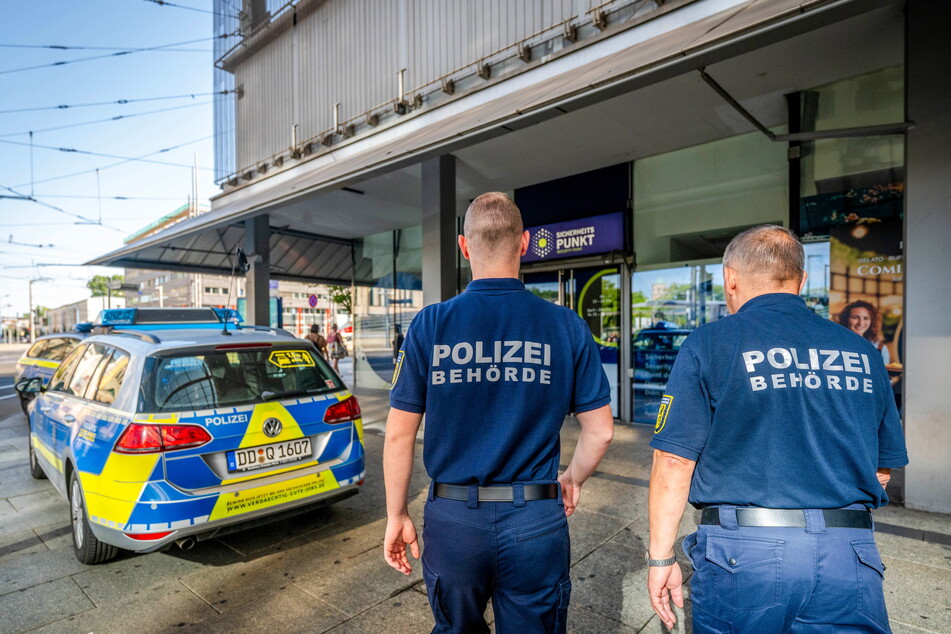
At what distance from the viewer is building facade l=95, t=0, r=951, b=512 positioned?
4.29 meters

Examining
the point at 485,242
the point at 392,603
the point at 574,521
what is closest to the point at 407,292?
the point at 574,521

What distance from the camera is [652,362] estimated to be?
7.94 metres

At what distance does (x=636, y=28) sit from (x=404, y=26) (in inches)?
172

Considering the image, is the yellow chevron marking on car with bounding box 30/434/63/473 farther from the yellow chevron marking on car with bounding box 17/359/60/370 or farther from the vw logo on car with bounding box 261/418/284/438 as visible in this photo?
the yellow chevron marking on car with bounding box 17/359/60/370

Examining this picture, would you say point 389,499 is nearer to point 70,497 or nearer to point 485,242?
point 485,242

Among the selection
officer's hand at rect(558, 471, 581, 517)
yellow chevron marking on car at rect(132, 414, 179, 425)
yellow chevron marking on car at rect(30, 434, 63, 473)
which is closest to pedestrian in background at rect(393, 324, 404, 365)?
yellow chevron marking on car at rect(30, 434, 63, 473)

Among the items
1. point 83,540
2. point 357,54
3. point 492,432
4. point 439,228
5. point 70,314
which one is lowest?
point 83,540

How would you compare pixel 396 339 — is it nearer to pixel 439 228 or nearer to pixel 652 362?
pixel 439 228

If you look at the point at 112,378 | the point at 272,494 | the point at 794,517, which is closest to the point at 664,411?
the point at 794,517

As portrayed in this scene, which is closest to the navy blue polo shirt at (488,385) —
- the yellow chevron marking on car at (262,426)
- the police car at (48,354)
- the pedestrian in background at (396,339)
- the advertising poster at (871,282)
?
the yellow chevron marking on car at (262,426)

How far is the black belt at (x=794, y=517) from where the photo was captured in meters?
1.48

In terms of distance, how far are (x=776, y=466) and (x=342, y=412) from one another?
123 inches

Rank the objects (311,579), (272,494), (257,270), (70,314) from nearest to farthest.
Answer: (311,579), (272,494), (257,270), (70,314)

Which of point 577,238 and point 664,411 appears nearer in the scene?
point 664,411
